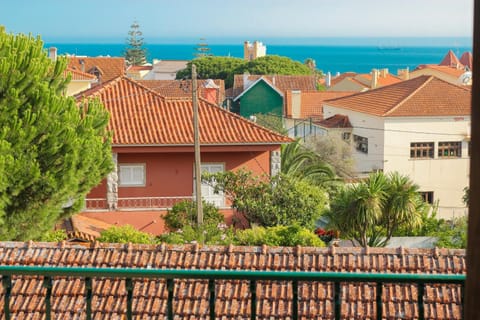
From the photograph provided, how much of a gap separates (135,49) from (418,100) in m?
82.9

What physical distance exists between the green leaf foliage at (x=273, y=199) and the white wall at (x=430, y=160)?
55.4 feet

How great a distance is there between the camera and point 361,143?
39781 mm

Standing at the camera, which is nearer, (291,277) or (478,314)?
(478,314)

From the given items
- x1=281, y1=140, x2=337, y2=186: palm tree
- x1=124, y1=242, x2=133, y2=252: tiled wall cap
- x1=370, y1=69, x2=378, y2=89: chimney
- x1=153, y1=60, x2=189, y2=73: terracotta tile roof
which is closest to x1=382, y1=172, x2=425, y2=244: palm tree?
x1=281, y1=140, x2=337, y2=186: palm tree

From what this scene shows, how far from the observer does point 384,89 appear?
1642 inches

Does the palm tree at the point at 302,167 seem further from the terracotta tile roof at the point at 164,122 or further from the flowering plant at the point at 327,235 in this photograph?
the flowering plant at the point at 327,235

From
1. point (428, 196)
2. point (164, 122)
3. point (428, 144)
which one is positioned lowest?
point (428, 196)

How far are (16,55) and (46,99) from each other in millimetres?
1106

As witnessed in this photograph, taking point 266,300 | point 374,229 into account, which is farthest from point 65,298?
point 374,229

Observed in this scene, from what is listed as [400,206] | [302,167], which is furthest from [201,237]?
[302,167]

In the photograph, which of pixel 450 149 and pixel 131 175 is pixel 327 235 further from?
pixel 450 149

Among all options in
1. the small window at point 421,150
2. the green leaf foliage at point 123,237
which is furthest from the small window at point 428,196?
the green leaf foliage at point 123,237

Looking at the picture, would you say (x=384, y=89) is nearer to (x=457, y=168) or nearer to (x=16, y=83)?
(x=457, y=168)

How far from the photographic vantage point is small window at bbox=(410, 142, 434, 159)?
37.3 m
